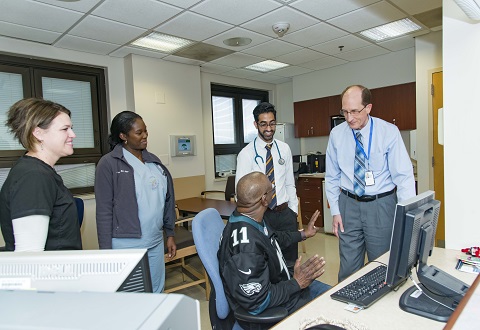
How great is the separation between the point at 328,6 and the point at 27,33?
3184 mm

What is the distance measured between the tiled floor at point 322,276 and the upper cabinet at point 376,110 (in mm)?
2020

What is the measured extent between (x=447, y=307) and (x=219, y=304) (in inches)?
36.1

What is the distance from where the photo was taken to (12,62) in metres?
3.66

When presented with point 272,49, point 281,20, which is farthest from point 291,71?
point 281,20

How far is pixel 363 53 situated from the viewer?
486 cm

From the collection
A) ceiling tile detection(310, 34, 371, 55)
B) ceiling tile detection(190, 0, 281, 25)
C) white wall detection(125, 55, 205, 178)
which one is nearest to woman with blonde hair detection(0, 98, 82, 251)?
ceiling tile detection(190, 0, 281, 25)

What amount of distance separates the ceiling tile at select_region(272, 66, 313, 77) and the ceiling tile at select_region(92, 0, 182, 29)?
2.80 meters

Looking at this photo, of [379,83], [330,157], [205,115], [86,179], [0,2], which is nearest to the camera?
[330,157]

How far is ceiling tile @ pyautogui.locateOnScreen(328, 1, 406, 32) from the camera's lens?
128 inches

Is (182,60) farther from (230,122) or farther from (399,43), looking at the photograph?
(399,43)

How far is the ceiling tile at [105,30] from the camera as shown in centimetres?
323

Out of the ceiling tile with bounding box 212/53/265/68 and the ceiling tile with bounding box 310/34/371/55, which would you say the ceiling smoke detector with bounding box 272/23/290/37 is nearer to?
the ceiling tile with bounding box 310/34/371/55

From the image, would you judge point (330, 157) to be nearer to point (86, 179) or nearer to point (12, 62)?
point (86, 179)

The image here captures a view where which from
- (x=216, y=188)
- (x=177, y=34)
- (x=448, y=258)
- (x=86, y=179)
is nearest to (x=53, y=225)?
(x=448, y=258)
